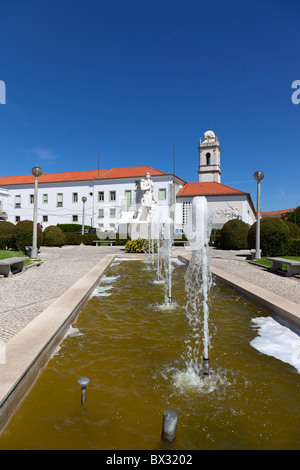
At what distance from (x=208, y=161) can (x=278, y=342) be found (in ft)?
198

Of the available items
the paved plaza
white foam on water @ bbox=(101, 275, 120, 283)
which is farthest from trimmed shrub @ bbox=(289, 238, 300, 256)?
white foam on water @ bbox=(101, 275, 120, 283)

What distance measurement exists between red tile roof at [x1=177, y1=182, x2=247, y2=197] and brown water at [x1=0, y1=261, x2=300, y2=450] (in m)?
38.5

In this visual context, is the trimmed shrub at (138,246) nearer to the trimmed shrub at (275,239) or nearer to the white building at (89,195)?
the trimmed shrub at (275,239)

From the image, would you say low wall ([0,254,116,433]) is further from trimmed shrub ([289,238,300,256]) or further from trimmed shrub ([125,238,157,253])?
trimmed shrub ([289,238,300,256])

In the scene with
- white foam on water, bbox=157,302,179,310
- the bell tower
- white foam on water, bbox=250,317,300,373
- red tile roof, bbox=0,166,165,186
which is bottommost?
white foam on water, bbox=250,317,300,373

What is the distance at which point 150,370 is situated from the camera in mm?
3117

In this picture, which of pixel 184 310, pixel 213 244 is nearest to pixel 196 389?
pixel 184 310

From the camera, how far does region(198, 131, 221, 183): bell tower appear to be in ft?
194

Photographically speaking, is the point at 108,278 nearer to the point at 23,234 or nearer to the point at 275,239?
the point at 275,239

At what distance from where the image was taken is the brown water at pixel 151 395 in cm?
211

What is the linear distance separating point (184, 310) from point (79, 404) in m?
3.22

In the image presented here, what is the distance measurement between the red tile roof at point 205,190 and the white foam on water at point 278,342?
37902 millimetres

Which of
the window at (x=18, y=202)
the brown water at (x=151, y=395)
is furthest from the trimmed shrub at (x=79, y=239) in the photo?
the window at (x=18, y=202)
